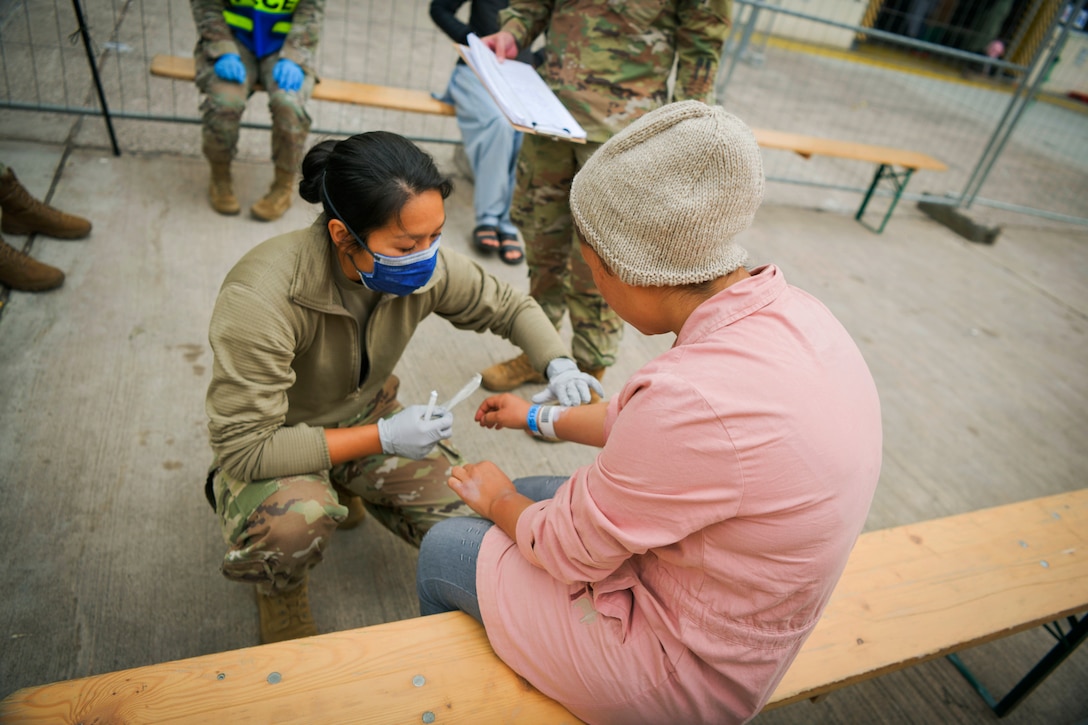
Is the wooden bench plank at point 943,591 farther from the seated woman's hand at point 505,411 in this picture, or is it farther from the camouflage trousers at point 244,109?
the camouflage trousers at point 244,109

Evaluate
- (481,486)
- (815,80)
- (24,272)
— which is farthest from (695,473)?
(815,80)

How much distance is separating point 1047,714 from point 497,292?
2.12 metres

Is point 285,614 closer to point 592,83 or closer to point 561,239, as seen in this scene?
point 561,239

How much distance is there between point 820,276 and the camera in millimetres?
4426

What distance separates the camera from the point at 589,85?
2.45 m

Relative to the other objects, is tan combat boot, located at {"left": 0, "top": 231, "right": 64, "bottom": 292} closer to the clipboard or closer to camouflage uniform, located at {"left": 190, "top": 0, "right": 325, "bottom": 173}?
camouflage uniform, located at {"left": 190, "top": 0, "right": 325, "bottom": 173}

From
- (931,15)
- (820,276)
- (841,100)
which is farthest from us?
(931,15)

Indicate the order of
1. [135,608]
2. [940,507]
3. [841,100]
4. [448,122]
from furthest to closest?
[841,100]
[448,122]
[940,507]
[135,608]

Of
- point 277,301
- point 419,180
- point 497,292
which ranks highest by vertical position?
point 419,180

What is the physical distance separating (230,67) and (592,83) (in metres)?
1.89

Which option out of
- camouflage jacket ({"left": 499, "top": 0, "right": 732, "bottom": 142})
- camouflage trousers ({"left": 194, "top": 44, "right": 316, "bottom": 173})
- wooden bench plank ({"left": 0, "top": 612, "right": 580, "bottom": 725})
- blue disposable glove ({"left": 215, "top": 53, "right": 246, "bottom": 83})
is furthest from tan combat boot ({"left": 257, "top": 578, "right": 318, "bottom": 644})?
blue disposable glove ({"left": 215, "top": 53, "right": 246, "bottom": 83})

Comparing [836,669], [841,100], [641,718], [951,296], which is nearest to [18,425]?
[641,718]

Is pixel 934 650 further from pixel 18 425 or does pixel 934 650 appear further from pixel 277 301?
pixel 18 425

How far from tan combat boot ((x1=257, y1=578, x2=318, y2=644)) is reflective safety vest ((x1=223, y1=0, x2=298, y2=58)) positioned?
2.88 meters
